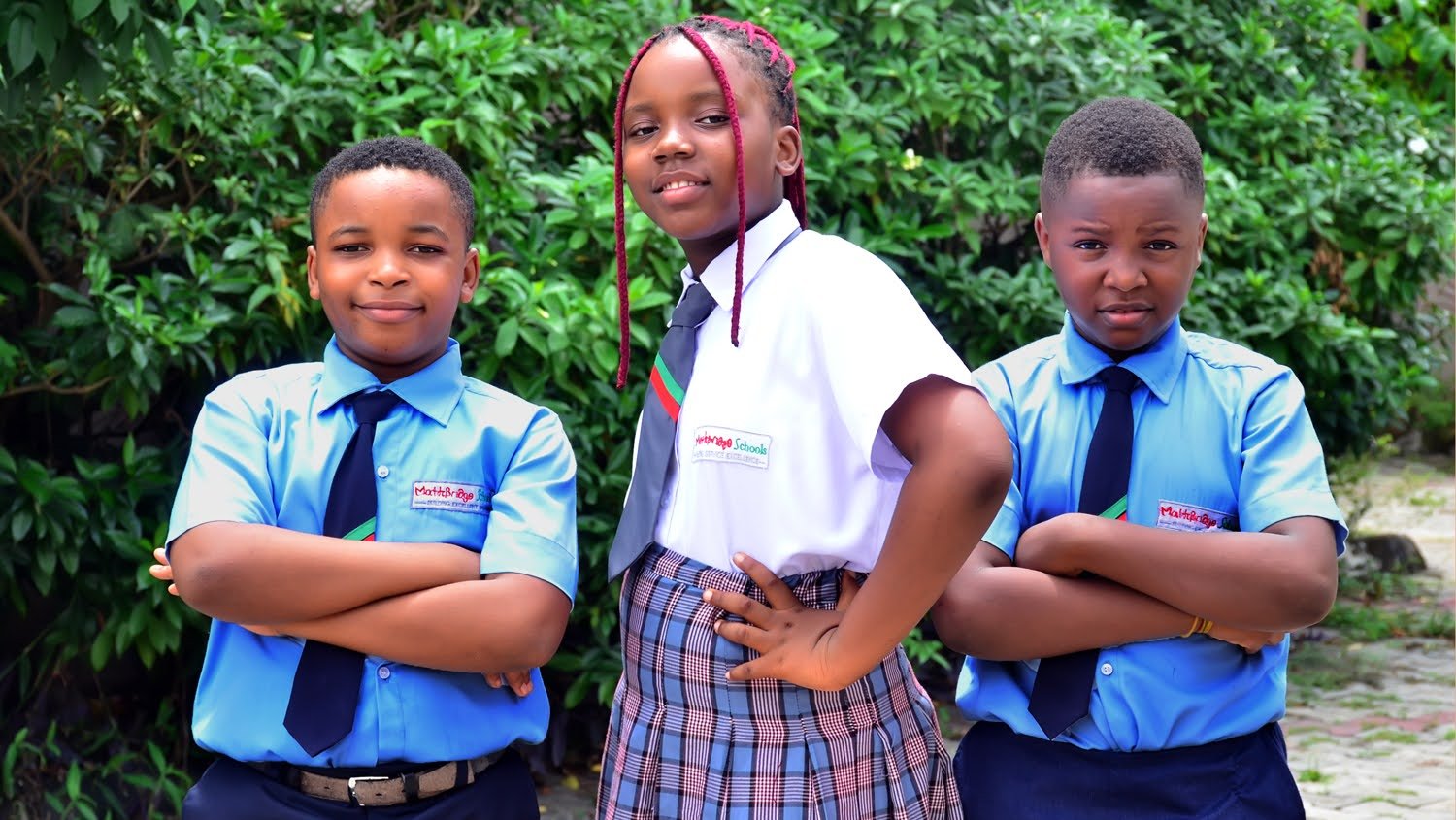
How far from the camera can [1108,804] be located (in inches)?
87.3

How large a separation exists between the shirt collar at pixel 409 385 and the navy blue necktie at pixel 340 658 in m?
0.04

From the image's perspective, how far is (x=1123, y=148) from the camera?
2270 mm

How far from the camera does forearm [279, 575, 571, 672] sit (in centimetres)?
218

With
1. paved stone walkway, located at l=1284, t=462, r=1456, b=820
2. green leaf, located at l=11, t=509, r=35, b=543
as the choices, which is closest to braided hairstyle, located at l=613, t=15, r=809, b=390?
A: green leaf, located at l=11, t=509, r=35, b=543

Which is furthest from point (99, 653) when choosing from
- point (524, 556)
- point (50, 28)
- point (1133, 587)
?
point (1133, 587)

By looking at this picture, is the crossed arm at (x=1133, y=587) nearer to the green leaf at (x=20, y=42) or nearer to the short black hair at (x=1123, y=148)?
the short black hair at (x=1123, y=148)

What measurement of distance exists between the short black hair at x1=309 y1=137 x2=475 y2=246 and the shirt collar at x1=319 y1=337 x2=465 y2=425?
22 cm

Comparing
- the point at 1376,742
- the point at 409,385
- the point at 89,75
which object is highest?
the point at 89,75

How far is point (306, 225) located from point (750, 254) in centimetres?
199

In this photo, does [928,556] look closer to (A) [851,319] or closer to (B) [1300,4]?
(A) [851,319]

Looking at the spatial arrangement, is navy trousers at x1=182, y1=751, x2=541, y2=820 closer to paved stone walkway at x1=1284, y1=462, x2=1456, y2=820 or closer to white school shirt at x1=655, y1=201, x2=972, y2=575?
white school shirt at x1=655, y1=201, x2=972, y2=575

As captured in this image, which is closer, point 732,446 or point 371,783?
point 732,446

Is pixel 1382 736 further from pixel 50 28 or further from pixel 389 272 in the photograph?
pixel 50 28

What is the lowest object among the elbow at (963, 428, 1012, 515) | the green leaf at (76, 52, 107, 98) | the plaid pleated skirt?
the plaid pleated skirt
